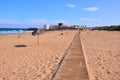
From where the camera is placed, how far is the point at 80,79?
7203 mm

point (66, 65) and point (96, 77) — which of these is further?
point (66, 65)

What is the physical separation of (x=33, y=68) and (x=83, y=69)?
2098 mm

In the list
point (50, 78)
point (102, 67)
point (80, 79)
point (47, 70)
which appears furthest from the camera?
point (102, 67)

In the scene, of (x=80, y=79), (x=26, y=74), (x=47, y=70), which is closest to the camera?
(x=80, y=79)

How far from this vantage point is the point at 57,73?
8.07 m

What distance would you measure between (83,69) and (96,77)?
0.85 m

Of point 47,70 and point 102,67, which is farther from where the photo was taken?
point 102,67

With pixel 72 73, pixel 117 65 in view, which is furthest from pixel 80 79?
pixel 117 65

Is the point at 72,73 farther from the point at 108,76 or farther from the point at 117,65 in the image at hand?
the point at 117,65

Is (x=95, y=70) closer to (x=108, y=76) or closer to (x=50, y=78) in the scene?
(x=108, y=76)

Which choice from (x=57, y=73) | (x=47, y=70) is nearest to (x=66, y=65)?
(x=47, y=70)

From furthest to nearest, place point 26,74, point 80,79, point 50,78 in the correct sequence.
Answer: point 26,74, point 50,78, point 80,79

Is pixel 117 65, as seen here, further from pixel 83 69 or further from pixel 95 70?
→ pixel 83 69

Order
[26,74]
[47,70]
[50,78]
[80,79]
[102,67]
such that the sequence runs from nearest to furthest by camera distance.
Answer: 1. [80,79]
2. [50,78]
3. [26,74]
4. [47,70]
5. [102,67]
